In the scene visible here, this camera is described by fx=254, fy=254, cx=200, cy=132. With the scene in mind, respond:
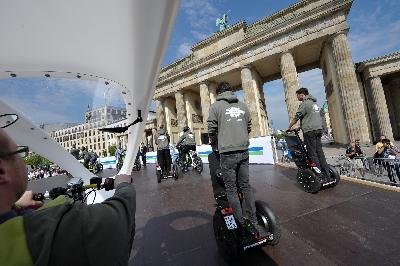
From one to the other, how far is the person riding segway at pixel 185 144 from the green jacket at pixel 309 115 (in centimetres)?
553

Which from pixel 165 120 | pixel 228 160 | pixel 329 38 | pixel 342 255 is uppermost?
pixel 329 38

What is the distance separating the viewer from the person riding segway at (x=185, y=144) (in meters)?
10.4

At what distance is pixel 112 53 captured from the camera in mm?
2002

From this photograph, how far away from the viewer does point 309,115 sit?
5203 millimetres

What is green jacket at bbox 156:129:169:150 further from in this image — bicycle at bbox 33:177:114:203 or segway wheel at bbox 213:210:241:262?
bicycle at bbox 33:177:114:203

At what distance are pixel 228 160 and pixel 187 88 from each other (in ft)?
109

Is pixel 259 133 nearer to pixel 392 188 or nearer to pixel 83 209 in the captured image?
pixel 392 188

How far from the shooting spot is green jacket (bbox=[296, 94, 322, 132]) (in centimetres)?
514

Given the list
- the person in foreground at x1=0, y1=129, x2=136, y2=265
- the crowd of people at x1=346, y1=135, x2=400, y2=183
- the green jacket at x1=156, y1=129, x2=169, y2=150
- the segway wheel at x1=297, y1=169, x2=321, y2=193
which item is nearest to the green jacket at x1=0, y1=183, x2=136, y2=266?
the person in foreground at x1=0, y1=129, x2=136, y2=265

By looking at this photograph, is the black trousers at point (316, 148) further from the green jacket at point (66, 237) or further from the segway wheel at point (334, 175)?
the green jacket at point (66, 237)

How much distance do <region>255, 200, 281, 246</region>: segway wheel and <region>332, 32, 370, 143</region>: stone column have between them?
2174cm

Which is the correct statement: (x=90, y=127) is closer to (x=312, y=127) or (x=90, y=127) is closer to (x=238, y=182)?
(x=238, y=182)

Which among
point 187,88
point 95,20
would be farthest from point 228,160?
point 187,88

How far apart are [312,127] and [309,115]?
259mm
